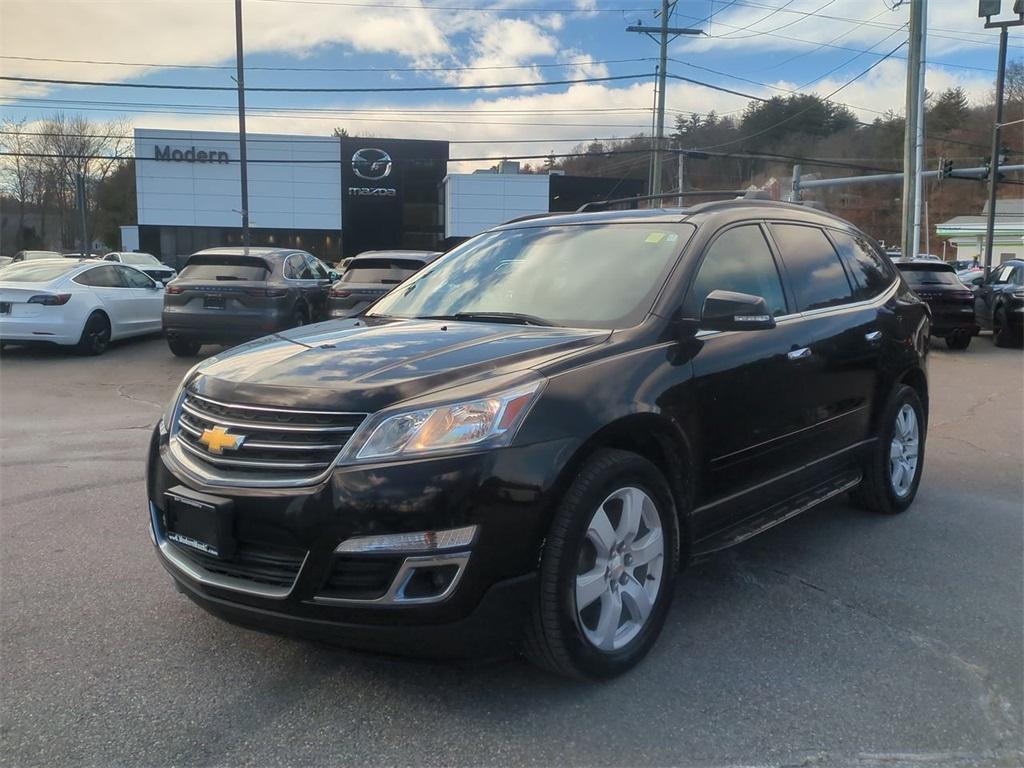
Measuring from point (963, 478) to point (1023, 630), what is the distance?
297cm

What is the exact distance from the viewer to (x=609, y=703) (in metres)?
2.93

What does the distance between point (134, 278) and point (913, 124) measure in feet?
60.2

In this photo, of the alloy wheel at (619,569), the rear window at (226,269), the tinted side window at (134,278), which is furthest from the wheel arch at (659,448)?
the tinted side window at (134,278)

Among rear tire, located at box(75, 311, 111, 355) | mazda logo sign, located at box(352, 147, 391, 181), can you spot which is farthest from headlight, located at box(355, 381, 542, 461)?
mazda logo sign, located at box(352, 147, 391, 181)

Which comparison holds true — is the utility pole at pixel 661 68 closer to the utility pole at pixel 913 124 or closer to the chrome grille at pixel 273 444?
the utility pole at pixel 913 124

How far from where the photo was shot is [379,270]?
1230cm

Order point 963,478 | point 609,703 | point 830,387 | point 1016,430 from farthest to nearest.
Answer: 1. point 1016,430
2. point 963,478
3. point 830,387
4. point 609,703

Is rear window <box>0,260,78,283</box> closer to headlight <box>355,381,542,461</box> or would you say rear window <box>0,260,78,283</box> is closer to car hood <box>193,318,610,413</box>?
car hood <box>193,318,610,413</box>

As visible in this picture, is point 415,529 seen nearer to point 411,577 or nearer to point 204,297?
point 411,577

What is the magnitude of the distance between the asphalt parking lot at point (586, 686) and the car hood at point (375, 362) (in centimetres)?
92

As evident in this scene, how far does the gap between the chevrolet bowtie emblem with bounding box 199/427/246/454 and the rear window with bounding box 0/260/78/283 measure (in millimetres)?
10887

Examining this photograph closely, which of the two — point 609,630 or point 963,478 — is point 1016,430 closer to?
point 963,478

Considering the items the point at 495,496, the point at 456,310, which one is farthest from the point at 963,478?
the point at 495,496

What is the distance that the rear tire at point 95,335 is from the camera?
1237 centimetres
